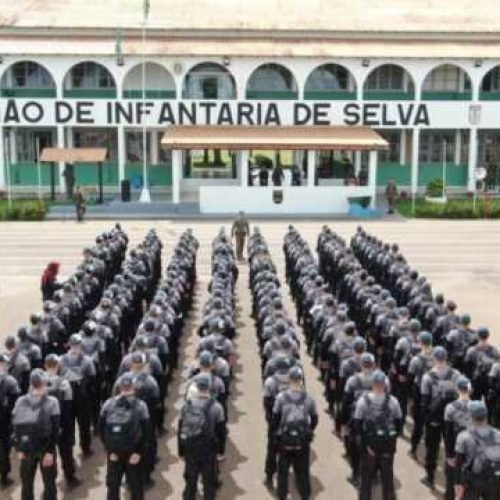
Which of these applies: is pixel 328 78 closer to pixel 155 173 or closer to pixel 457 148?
pixel 457 148

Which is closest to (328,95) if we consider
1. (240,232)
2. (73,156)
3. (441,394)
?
(73,156)

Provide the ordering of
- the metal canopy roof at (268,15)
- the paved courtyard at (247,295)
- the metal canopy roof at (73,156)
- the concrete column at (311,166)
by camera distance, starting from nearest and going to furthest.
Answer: the paved courtyard at (247,295)
the metal canopy roof at (73,156)
the concrete column at (311,166)
the metal canopy roof at (268,15)

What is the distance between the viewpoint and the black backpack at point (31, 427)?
9.03 metres

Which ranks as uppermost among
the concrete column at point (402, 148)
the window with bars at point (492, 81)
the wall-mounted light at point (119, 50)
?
the wall-mounted light at point (119, 50)

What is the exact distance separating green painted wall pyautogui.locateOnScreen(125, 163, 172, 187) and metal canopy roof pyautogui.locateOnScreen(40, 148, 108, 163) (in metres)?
4.44

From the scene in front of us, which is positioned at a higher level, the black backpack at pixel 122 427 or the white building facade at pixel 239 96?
the white building facade at pixel 239 96

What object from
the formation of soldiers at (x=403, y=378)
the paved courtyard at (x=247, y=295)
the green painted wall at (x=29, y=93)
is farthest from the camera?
the green painted wall at (x=29, y=93)

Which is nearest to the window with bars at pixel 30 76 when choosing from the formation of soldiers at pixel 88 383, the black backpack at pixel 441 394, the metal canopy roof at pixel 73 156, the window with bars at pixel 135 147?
the window with bars at pixel 135 147

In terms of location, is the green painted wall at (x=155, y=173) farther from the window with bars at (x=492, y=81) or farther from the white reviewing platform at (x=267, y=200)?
the window with bars at (x=492, y=81)

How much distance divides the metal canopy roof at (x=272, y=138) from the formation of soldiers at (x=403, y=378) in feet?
66.9

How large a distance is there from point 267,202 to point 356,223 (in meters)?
4.27

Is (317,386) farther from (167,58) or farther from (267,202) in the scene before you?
(167,58)

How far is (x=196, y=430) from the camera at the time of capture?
9.06m

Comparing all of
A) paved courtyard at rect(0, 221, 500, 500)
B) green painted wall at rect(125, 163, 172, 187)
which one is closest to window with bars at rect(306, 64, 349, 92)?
green painted wall at rect(125, 163, 172, 187)
